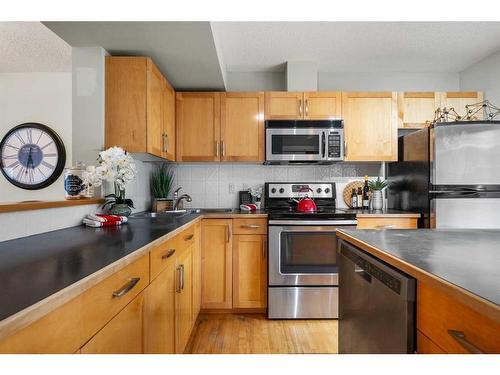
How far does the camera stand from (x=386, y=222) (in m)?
2.79

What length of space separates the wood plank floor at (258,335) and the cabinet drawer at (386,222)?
2.91 feet

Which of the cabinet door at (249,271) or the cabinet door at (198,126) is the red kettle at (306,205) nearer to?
the cabinet door at (249,271)

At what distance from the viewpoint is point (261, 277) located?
2766 millimetres

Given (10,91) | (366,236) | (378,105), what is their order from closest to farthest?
(366,236) → (378,105) → (10,91)

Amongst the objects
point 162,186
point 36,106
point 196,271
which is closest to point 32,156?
point 36,106

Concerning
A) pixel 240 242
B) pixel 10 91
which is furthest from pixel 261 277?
pixel 10 91

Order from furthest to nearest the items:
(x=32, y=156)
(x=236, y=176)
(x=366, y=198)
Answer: (x=32, y=156)
(x=236, y=176)
(x=366, y=198)

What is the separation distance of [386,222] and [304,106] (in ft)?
4.41

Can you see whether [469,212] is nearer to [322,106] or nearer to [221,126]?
[322,106]

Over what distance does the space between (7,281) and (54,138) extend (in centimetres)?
341

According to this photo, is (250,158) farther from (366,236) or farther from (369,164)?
(366,236)

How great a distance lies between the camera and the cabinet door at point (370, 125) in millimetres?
3086

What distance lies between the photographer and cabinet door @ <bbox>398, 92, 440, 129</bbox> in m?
3.11

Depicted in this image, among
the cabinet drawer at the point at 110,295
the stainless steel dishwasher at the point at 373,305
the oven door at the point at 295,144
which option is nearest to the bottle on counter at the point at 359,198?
the oven door at the point at 295,144
